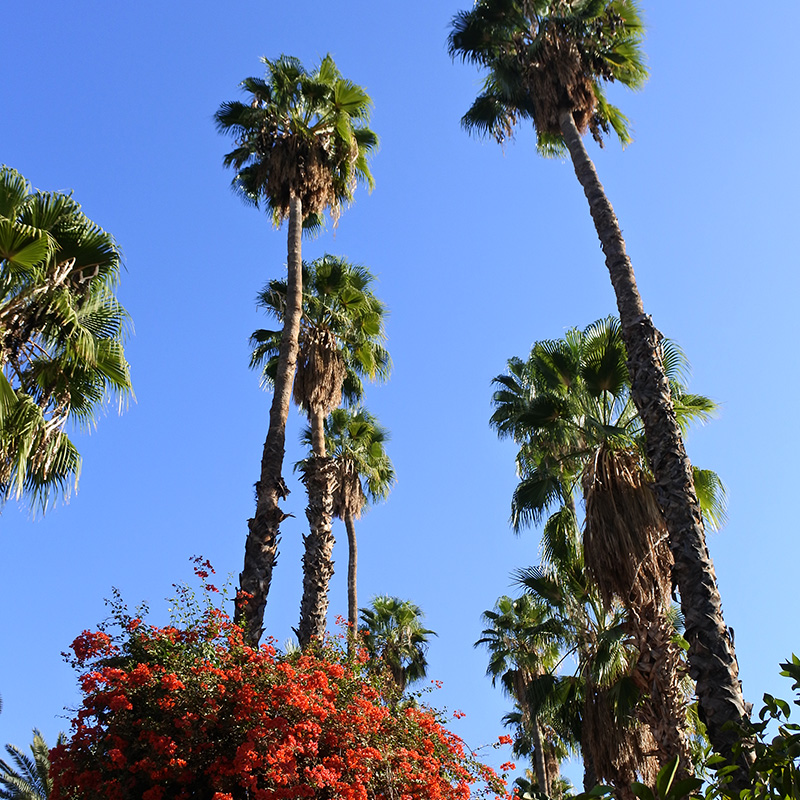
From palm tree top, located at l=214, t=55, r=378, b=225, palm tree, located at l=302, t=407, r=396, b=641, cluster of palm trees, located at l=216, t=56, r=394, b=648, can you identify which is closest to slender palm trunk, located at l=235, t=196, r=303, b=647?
cluster of palm trees, located at l=216, t=56, r=394, b=648

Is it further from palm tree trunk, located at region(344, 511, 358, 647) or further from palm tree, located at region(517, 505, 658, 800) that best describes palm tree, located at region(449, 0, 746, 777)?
palm tree trunk, located at region(344, 511, 358, 647)

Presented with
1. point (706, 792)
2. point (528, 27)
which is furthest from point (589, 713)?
point (528, 27)

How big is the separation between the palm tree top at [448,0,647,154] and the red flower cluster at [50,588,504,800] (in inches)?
439

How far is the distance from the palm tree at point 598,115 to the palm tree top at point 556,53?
0.02 meters

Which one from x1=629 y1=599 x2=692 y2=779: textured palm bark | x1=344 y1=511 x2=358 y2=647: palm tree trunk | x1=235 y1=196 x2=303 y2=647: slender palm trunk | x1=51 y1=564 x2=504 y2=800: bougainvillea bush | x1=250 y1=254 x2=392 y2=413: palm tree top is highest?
x1=250 y1=254 x2=392 y2=413: palm tree top

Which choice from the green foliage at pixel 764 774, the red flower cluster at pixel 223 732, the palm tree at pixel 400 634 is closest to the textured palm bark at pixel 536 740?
the palm tree at pixel 400 634

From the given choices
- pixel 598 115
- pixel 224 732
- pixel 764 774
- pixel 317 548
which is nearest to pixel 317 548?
pixel 317 548

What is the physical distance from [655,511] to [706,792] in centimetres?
914

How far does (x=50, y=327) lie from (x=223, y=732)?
5554 mm

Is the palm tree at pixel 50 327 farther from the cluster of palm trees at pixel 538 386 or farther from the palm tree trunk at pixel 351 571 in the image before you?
the palm tree trunk at pixel 351 571

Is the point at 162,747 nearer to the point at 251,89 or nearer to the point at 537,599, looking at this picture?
the point at 537,599

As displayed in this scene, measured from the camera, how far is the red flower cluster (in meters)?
7.04

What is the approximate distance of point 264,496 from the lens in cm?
1093

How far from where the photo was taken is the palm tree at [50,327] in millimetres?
9102
